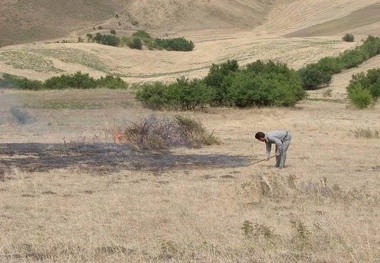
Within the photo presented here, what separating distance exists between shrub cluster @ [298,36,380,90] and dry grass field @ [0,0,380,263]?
22.9m

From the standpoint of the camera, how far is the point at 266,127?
113 ft

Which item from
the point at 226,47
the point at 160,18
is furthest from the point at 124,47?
the point at 160,18

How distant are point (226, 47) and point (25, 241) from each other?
324ft

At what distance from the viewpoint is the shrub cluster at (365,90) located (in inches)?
1859

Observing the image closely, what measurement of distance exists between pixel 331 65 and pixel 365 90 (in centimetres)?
2701

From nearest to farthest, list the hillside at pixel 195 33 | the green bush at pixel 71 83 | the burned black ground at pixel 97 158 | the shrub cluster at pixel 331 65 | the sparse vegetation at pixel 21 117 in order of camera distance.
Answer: the burned black ground at pixel 97 158 < the sparse vegetation at pixel 21 117 < the green bush at pixel 71 83 < the shrub cluster at pixel 331 65 < the hillside at pixel 195 33

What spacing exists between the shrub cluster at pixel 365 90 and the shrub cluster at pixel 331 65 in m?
10.9

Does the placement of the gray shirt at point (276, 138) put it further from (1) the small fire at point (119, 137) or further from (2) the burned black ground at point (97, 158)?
(1) the small fire at point (119, 137)

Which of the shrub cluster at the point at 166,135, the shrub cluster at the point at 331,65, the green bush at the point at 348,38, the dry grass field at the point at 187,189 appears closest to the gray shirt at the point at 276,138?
the dry grass field at the point at 187,189

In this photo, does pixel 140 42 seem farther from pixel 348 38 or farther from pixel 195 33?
pixel 348 38

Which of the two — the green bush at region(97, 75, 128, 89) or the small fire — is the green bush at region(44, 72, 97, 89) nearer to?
the green bush at region(97, 75, 128, 89)

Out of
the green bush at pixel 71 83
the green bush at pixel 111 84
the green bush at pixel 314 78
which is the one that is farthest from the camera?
the green bush at pixel 314 78

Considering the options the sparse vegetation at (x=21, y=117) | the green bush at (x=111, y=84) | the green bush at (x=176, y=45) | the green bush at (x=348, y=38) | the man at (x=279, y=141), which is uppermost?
the green bush at (x=348, y=38)

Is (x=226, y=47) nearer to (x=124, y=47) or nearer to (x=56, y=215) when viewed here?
(x=124, y=47)
